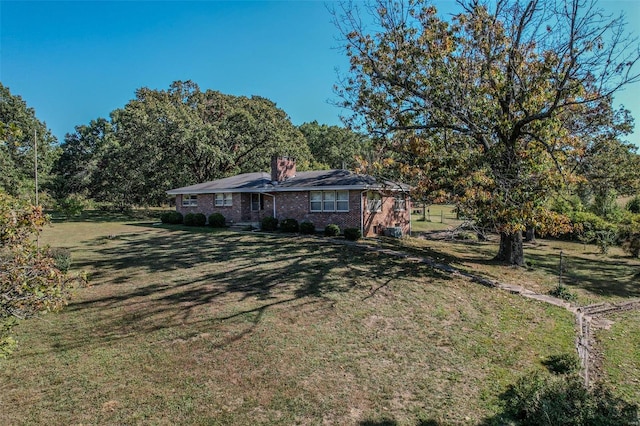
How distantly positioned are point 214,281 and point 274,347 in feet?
16.0

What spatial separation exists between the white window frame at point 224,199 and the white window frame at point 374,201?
10369 millimetres

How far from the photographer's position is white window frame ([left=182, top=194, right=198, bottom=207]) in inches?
1118

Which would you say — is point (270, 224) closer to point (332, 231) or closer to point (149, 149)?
point (332, 231)

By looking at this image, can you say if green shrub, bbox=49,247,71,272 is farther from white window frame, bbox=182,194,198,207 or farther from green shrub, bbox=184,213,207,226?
white window frame, bbox=182,194,198,207

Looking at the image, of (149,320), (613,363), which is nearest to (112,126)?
(149,320)

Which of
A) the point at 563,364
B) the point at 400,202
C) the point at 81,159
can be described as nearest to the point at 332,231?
the point at 400,202

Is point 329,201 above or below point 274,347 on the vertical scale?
above

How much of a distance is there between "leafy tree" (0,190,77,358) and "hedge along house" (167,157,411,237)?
14.8m

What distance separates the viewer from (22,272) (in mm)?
4211

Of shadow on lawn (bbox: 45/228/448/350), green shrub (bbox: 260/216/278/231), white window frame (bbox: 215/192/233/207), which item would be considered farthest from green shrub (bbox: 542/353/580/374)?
white window frame (bbox: 215/192/233/207)

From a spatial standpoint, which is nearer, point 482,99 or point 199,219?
point 482,99

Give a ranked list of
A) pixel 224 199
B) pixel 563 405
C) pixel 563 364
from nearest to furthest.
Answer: pixel 563 405 → pixel 563 364 → pixel 224 199

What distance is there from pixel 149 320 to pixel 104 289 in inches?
130

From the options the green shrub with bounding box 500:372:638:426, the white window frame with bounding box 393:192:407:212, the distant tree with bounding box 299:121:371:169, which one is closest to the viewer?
the green shrub with bounding box 500:372:638:426
